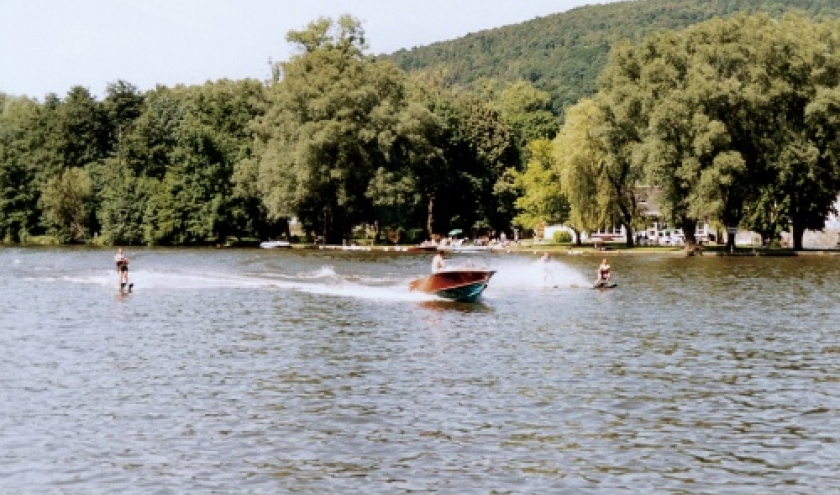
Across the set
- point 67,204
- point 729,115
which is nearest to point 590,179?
point 729,115

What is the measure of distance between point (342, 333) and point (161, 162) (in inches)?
4655

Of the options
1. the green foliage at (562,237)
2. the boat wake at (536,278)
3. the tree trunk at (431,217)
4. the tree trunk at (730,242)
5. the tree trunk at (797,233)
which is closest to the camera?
the boat wake at (536,278)

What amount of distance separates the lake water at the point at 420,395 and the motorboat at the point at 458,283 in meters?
0.62

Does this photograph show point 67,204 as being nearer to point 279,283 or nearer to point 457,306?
point 279,283

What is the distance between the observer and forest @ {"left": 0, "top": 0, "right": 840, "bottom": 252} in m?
102

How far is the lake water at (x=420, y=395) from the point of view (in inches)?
827

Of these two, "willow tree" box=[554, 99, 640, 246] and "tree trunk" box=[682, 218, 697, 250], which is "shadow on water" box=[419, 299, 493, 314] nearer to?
"tree trunk" box=[682, 218, 697, 250]

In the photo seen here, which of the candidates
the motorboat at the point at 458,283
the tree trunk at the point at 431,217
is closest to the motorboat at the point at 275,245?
the tree trunk at the point at 431,217

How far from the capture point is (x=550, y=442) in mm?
23438

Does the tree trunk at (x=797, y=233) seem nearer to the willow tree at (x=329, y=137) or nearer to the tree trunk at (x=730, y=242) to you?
the tree trunk at (x=730, y=242)

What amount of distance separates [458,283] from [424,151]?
72904 millimetres

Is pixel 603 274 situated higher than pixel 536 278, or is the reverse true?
pixel 603 274

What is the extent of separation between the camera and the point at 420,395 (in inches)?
1141

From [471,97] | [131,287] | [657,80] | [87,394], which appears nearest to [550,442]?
[87,394]
